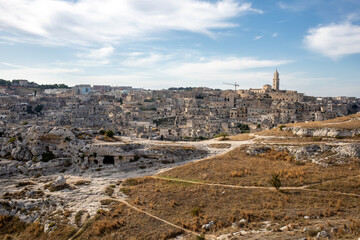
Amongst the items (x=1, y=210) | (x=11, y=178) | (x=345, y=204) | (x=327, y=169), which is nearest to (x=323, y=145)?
(x=327, y=169)

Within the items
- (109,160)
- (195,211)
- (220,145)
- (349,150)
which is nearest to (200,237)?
(195,211)

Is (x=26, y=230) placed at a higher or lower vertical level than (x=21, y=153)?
lower

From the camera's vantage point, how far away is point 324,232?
43.8 feet

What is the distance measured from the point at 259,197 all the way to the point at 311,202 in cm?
354

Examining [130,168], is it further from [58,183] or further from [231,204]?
[231,204]

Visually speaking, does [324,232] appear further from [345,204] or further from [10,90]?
[10,90]

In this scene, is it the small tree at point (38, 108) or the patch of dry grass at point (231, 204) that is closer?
the patch of dry grass at point (231, 204)

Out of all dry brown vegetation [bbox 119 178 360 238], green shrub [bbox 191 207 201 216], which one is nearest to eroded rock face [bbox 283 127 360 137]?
dry brown vegetation [bbox 119 178 360 238]

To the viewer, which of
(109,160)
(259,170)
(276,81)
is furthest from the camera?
(276,81)

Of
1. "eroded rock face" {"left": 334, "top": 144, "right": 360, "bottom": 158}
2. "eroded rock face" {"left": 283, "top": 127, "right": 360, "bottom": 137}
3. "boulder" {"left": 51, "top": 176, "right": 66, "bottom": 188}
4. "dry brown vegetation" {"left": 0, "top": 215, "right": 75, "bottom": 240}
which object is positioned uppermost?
"eroded rock face" {"left": 283, "top": 127, "right": 360, "bottom": 137}

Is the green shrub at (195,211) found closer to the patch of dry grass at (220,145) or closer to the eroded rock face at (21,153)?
the patch of dry grass at (220,145)

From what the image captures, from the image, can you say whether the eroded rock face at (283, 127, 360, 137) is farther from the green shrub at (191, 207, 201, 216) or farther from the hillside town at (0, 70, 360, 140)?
the hillside town at (0, 70, 360, 140)

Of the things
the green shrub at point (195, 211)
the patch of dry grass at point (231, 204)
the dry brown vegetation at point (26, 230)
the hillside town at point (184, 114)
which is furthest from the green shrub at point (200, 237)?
the hillside town at point (184, 114)

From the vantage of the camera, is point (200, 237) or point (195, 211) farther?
point (195, 211)
